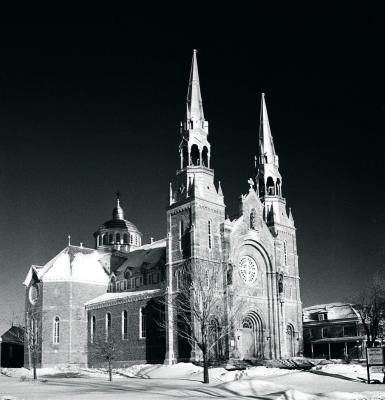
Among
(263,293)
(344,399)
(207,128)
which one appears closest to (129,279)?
(263,293)

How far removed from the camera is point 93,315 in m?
69.8

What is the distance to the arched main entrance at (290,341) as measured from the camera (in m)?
65.4

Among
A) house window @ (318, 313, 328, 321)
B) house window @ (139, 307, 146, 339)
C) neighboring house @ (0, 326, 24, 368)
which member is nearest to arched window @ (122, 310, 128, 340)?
house window @ (139, 307, 146, 339)

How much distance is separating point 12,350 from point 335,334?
145 ft

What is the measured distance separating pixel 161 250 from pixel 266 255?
12769 millimetres

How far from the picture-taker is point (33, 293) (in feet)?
240

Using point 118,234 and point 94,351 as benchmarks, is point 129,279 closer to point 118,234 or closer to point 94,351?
point 94,351

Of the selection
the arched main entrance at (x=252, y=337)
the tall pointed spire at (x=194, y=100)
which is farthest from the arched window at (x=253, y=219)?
the tall pointed spire at (x=194, y=100)

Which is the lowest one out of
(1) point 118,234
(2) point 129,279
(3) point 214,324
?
(3) point 214,324

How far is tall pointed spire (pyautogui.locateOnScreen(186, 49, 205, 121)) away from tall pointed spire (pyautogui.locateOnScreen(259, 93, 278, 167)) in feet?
39.4

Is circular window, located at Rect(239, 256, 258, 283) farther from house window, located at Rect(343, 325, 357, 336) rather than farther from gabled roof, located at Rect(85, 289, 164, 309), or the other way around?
house window, located at Rect(343, 325, 357, 336)

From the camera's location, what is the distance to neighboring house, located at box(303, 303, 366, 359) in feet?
228

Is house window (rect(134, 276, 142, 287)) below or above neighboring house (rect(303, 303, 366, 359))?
above

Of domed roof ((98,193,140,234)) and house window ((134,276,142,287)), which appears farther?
domed roof ((98,193,140,234))
